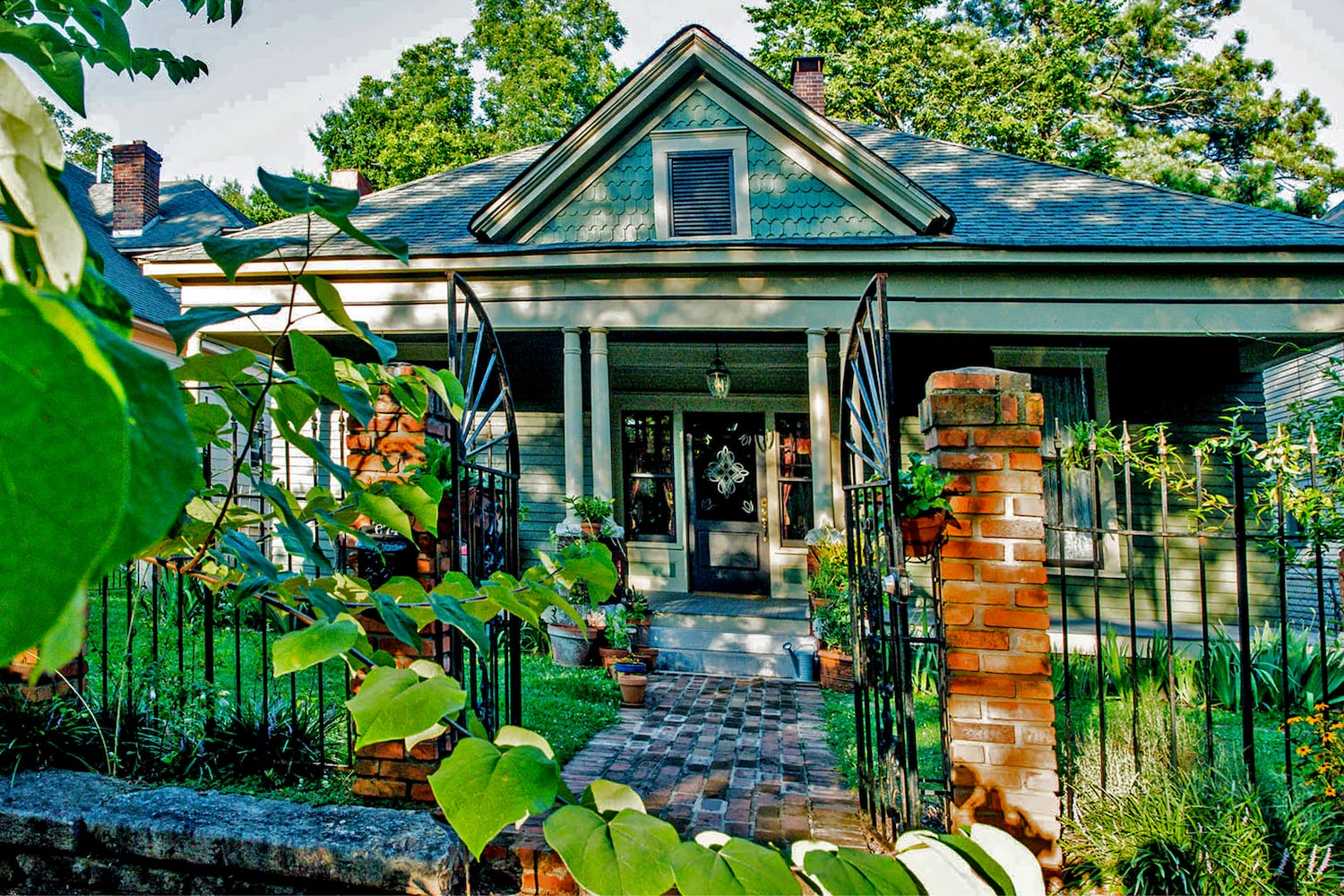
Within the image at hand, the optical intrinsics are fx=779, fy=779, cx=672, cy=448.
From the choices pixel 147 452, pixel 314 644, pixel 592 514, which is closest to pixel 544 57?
pixel 592 514

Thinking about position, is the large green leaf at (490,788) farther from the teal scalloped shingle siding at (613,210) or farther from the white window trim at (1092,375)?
the white window trim at (1092,375)

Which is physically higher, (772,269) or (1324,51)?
(1324,51)

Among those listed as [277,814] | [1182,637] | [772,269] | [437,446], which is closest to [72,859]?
[277,814]

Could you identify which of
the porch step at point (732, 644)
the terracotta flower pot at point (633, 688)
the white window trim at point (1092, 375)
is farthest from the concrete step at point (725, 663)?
the white window trim at point (1092, 375)

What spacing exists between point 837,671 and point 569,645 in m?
2.28

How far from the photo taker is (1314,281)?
759cm

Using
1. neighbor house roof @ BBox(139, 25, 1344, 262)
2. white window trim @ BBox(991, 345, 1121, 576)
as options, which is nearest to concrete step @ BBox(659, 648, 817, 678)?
white window trim @ BBox(991, 345, 1121, 576)

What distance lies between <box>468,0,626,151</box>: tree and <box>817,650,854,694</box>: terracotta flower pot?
23250 millimetres

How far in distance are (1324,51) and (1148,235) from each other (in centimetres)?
1491

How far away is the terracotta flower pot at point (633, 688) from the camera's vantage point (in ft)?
18.0

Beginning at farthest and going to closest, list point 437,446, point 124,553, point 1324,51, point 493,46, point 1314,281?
1. point 493,46
2. point 1324,51
3. point 1314,281
4. point 437,446
5. point 124,553

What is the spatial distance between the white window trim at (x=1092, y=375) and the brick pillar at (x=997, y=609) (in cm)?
631

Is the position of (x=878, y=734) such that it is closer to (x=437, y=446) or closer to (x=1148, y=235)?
(x=437, y=446)

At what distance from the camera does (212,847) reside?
2520 millimetres
